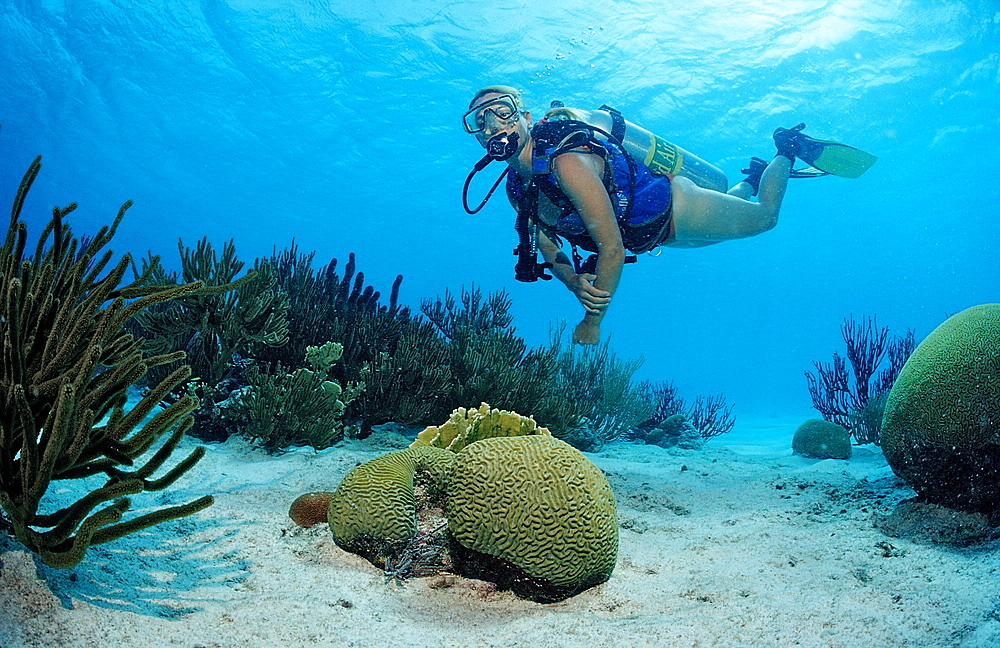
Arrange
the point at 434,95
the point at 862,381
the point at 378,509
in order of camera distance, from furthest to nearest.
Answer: the point at 434,95 → the point at 862,381 → the point at 378,509

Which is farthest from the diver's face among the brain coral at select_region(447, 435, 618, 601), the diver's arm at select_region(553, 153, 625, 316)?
the brain coral at select_region(447, 435, 618, 601)

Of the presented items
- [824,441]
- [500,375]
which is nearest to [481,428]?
[500,375]

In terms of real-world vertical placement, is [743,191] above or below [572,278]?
above

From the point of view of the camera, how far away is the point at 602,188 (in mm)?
4031

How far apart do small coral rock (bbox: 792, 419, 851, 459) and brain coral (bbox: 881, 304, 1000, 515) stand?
14.4ft

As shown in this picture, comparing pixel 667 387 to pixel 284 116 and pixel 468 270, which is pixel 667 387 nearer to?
pixel 284 116

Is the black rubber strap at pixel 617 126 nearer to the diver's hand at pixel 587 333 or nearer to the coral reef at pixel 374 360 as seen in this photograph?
the diver's hand at pixel 587 333

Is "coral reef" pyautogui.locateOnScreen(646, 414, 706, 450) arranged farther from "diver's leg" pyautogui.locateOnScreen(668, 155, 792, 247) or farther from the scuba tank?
the scuba tank

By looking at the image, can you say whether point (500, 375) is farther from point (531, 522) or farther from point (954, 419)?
point (954, 419)

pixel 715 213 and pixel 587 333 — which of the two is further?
pixel 715 213

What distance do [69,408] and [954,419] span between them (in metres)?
4.63

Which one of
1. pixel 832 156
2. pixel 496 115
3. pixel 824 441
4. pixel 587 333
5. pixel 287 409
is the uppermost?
pixel 832 156

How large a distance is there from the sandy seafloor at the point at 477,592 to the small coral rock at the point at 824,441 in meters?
4.51

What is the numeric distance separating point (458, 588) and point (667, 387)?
1006 centimetres
